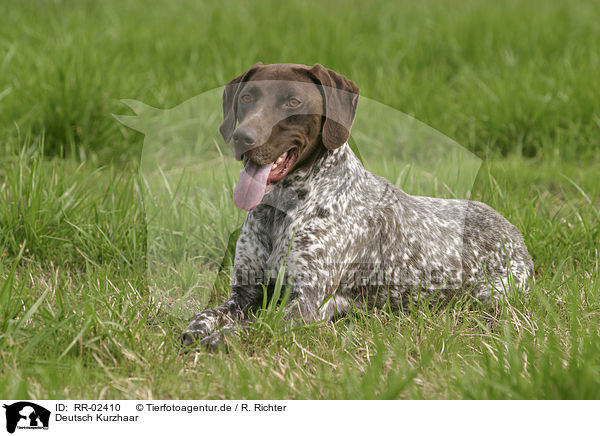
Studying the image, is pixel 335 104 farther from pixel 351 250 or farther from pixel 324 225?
pixel 351 250

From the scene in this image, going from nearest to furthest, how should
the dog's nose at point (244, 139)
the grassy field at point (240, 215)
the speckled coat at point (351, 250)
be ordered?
1. the grassy field at point (240, 215)
2. the dog's nose at point (244, 139)
3. the speckled coat at point (351, 250)

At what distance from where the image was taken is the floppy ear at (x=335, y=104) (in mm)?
3574

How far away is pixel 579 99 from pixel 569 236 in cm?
278

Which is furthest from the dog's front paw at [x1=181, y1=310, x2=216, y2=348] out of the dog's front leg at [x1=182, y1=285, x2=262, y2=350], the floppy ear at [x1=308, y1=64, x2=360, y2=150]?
the floppy ear at [x1=308, y1=64, x2=360, y2=150]

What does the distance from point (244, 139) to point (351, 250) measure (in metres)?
0.99

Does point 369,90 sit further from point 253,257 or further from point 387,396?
point 387,396

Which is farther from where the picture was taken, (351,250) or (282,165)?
(351,250)

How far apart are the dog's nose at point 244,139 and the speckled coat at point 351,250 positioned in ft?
1.61

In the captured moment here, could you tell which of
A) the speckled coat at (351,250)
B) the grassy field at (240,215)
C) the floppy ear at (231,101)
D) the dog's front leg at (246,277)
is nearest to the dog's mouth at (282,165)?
the speckled coat at (351,250)

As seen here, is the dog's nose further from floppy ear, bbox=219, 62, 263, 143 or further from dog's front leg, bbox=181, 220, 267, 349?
dog's front leg, bbox=181, 220, 267, 349
